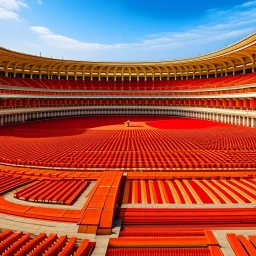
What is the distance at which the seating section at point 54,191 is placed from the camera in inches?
449

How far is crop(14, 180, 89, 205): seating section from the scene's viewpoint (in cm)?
1140

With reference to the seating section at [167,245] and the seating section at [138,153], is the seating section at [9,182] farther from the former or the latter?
the seating section at [167,245]

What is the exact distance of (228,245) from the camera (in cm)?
797

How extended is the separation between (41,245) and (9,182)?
25.8ft

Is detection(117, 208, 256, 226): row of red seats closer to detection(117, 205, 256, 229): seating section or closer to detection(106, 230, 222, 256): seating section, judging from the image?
detection(117, 205, 256, 229): seating section

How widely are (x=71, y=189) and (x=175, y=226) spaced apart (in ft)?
19.9

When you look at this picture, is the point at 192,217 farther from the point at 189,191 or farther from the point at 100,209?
the point at 100,209

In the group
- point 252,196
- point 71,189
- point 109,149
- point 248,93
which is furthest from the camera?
point 248,93

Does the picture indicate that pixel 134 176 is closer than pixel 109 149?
Yes

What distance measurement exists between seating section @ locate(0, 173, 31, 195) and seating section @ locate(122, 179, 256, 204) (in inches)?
248

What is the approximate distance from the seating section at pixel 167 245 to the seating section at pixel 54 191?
408 centimetres

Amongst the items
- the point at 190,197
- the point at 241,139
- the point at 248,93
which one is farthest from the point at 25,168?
the point at 248,93

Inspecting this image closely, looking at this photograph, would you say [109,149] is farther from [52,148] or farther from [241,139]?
[241,139]

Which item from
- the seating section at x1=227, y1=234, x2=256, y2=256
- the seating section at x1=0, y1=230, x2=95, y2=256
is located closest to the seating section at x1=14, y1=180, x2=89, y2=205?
the seating section at x1=0, y1=230, x2=95, y2=256
